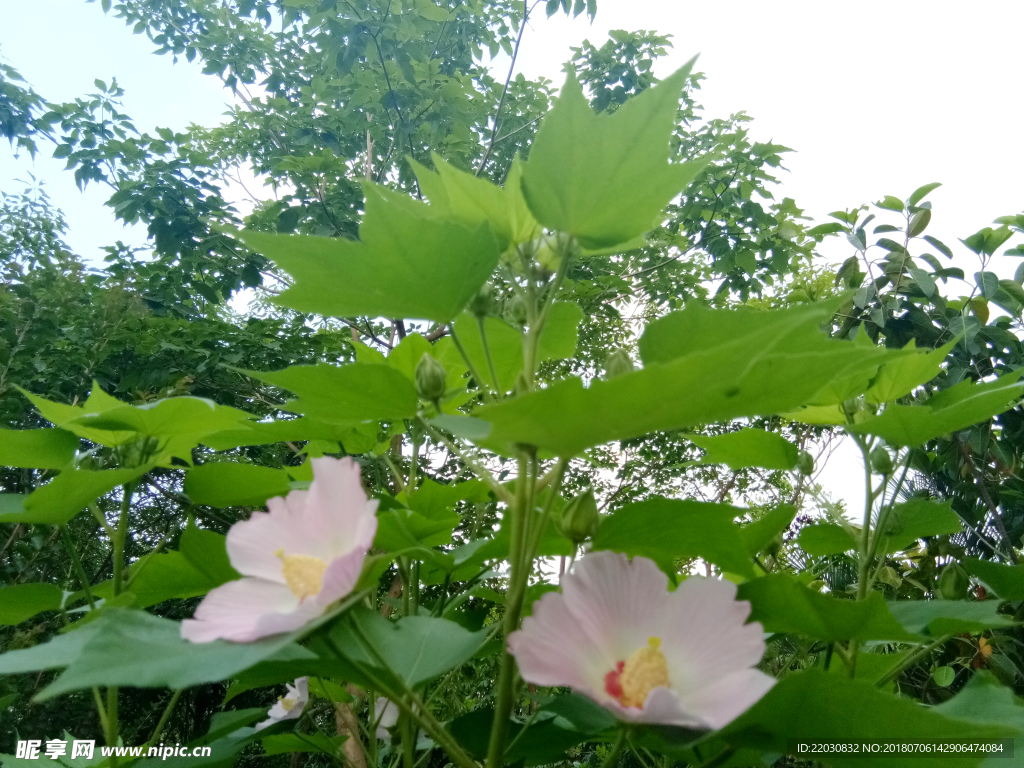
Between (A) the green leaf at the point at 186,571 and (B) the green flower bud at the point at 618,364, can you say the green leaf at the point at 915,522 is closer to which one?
(B) the green flower bud at the point at 618,364

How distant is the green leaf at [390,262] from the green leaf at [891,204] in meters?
1.81

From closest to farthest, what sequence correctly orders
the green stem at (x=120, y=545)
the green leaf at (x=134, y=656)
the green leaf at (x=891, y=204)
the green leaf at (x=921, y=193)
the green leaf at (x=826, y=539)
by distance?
the green leaf at (x=134, y=656) < the green stem at (x=120, y=545) < the green leaf at (x=826, y=539) < the green leaf at (x=921, y=193) < the green leaf at (x=891, y=204)

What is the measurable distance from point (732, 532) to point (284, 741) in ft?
1.43

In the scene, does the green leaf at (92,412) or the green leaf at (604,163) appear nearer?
the green leaf at (604,163)

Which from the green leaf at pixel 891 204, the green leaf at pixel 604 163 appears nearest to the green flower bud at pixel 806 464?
the green leaf at pixel 604 163

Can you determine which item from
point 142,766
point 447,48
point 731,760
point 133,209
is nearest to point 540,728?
point 731,760

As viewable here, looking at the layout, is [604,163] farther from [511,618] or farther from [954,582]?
[954,582]

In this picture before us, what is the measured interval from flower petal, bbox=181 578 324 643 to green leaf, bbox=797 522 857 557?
0.43 metres

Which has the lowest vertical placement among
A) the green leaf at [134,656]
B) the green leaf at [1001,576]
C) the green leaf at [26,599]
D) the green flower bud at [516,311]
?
the green leaf at [134,656]

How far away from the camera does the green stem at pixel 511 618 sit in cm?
31

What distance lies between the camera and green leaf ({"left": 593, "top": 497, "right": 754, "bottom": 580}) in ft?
1.13

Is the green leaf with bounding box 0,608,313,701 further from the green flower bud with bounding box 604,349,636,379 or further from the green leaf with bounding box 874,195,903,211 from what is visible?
the green leaf with bounding box 874,195,903,211

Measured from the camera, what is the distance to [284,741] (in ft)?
1.82

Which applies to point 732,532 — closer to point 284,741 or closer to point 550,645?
point 550,645
